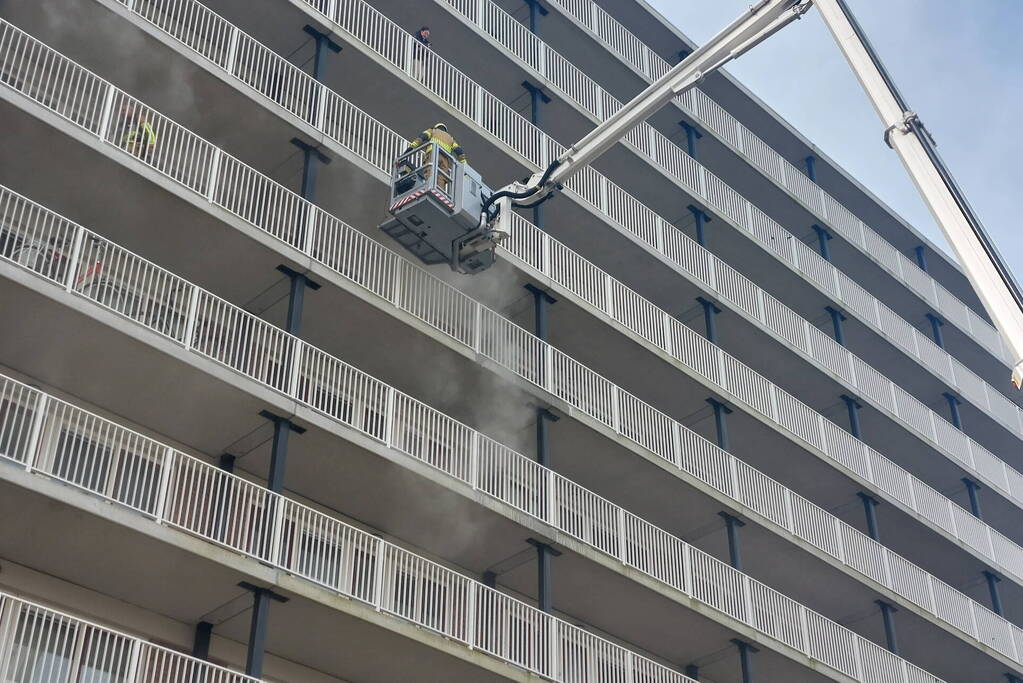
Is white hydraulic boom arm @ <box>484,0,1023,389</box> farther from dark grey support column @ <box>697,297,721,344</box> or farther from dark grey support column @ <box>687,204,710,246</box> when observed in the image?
dark grey support column @ <box>687,204,710,246</box>

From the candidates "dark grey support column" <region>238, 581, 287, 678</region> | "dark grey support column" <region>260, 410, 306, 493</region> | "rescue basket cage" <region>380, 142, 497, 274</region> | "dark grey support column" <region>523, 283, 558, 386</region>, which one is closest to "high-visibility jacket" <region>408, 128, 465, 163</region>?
"rescue basket cage" <region>380, 142, 497, 274</region>

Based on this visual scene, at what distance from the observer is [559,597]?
2636 cm

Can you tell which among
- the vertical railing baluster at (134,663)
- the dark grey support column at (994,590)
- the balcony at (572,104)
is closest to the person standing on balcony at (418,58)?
the balcony at (572,104)

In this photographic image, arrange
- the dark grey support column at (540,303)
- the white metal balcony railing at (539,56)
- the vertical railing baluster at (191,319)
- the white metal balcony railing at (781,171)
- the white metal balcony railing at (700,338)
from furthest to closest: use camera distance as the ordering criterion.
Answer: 1. the white metal balcony railing at (781,171)
2. the white metal balcony railing at (539,56)
3. the dark grey support column at (540,303)
4. the white metal balcony railing at (700,338)
5. the vertical railing baluster at (191,319)

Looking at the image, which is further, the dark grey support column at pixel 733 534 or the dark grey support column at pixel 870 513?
the dark grey support column at pixel 870 513

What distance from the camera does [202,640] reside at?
21.3m

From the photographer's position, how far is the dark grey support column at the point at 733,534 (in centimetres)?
2855

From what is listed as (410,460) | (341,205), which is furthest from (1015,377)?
(341,205)

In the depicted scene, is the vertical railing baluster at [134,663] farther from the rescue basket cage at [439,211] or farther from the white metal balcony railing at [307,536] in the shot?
the rescue basket cage at [439,211]

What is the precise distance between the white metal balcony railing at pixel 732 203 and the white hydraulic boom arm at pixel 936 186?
9.03m

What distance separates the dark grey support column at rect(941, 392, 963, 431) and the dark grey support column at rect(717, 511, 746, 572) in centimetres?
1436

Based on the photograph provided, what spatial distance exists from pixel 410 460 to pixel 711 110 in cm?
1935

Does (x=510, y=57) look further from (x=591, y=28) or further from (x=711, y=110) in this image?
(x=711, y=110)

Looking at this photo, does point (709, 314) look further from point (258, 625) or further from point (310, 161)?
point (258, 625)
